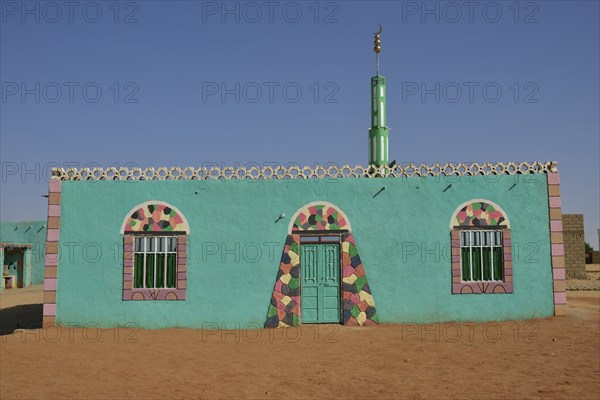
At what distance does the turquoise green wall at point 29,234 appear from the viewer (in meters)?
32.0

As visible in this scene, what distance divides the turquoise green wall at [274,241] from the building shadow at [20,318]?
8.86 ft

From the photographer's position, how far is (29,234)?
3225 cm

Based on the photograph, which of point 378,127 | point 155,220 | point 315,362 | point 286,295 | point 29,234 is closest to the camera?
point 315,362

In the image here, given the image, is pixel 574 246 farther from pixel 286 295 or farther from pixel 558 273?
pixel 286 295

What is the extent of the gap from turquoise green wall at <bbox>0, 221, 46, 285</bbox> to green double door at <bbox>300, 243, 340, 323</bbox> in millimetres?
23442

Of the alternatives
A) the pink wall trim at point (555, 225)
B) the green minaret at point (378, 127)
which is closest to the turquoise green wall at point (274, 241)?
the pink wall trim at point (555, 225)

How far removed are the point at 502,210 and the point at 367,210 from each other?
321cm

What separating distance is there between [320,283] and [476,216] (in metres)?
4.00

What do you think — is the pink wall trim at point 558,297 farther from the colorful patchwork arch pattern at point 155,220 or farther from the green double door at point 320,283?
the colorful patchwork arch pattern at point 155,220

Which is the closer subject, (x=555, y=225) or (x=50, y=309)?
(x=50, y=309)

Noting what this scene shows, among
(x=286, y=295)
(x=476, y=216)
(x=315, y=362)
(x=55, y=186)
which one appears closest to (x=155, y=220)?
(x=55, y=186)

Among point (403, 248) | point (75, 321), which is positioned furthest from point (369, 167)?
point (75, 321)

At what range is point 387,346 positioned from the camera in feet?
35.5

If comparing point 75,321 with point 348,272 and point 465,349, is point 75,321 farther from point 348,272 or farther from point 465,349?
point 465,349
